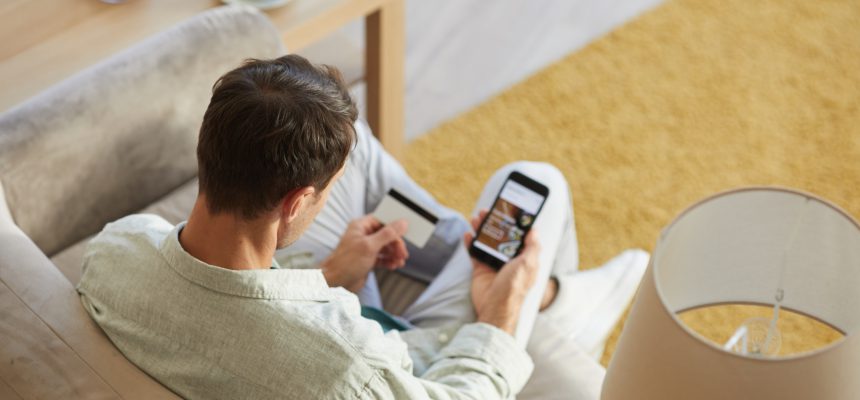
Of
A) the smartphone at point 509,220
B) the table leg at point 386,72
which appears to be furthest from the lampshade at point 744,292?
the table leg at point 386,72

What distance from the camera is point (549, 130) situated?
269cm

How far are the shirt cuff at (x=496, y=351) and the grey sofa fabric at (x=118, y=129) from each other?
0.60m

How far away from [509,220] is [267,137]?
0.68 m

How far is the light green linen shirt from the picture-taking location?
3.96 ft

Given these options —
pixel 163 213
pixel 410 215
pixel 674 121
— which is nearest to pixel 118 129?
pixel 163 213

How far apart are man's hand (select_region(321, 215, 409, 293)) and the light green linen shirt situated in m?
0.40

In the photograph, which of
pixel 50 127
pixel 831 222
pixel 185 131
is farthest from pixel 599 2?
pixel 831 222

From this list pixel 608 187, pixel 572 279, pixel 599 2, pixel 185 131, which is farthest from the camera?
pixel 599 2

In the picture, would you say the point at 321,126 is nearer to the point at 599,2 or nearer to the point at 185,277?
the point at 185,277

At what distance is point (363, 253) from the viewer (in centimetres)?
174

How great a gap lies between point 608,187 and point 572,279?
2.33ft

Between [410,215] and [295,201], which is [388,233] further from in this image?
[295,201]

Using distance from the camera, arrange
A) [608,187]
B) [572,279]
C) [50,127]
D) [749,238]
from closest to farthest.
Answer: [749,238], [50,127], [572,279], [608,187]

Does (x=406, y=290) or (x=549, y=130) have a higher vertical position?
(x=549, y=130)
